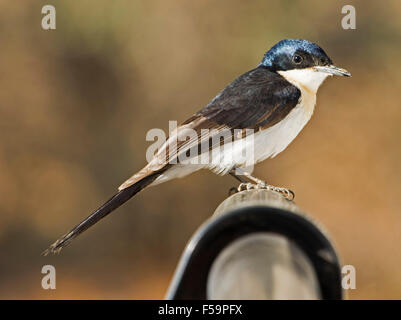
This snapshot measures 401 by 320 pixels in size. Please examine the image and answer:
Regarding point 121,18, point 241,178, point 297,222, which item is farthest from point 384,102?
point 297,222

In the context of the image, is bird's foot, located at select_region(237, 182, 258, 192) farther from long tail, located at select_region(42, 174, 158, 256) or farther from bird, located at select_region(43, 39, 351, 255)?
long tail, located at select_region(42, 174, 158, 256)

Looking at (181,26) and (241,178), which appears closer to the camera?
(241,178)

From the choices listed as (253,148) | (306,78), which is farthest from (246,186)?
(306,78)

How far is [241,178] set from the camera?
4.89 m

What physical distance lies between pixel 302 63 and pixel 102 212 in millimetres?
1927

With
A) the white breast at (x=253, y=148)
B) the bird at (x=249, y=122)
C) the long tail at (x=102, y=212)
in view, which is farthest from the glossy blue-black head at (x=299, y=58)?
the long tail at (x=102, y=212)

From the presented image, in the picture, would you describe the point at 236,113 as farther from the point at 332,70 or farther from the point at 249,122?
the point at 332,70

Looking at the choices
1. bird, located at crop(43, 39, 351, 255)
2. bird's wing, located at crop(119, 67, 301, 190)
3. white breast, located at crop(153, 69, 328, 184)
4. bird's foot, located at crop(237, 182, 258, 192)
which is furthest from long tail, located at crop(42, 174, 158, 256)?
bird's foot, located at crop(237, 182, 258, 192)

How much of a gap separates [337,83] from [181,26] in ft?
7.13

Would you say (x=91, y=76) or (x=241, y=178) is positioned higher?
(x=91, y=76)

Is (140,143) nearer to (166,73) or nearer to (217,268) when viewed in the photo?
(166,73)
